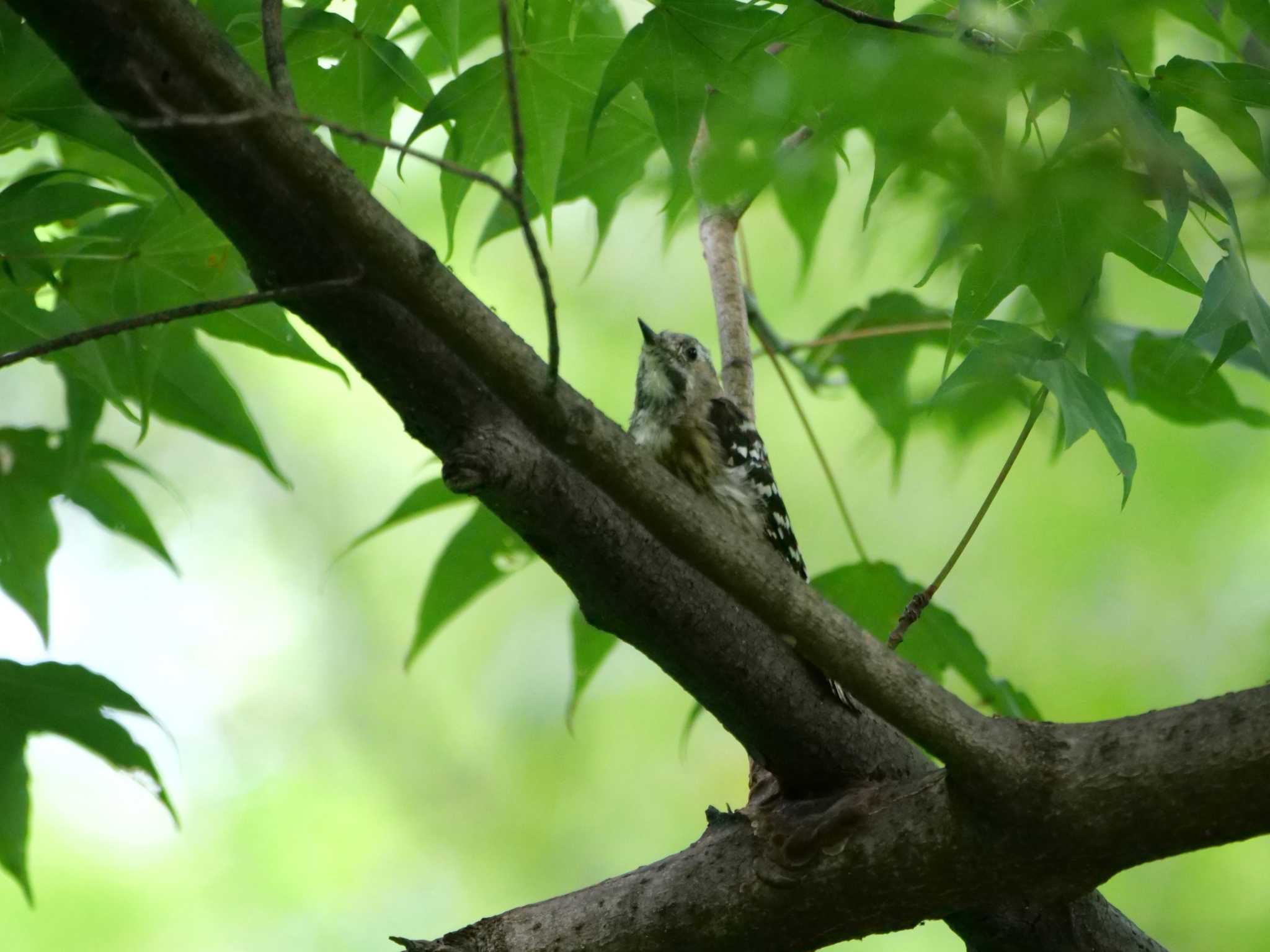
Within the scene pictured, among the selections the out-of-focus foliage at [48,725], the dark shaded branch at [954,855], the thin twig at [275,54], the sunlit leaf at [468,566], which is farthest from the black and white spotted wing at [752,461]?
the thin twig at [275,54]

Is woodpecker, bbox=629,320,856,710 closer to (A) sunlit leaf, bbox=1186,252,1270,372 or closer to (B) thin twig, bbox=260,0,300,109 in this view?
(A) sunlit leaf, bbox=1186,252,1270,372

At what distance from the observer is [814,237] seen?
2.71m

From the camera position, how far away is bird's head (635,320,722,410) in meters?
3.04

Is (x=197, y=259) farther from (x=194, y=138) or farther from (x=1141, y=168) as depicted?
(x=1141, y=168)

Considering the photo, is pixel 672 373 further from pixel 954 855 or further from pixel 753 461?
pixel 954 855

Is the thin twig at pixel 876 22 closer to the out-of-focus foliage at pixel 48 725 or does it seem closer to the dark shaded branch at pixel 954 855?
the dark shaded branch at pixel 954 855

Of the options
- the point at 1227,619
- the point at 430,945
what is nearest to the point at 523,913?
the point at 430,945

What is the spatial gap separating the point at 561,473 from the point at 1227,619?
5.00 metres

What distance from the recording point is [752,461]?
2.79 meters

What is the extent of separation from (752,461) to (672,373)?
454 mm

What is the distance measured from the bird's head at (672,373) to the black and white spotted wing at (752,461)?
188 mm

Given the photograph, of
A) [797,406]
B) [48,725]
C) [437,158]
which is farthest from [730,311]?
[48,725]

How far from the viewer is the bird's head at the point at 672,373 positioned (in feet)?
9.97

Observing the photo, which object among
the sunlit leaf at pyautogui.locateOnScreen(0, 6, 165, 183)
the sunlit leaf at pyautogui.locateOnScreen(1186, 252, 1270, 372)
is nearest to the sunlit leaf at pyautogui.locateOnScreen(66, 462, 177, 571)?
the sunlit leaf at pyautogui.locateOnScreen(0, 6, 165, 183)
